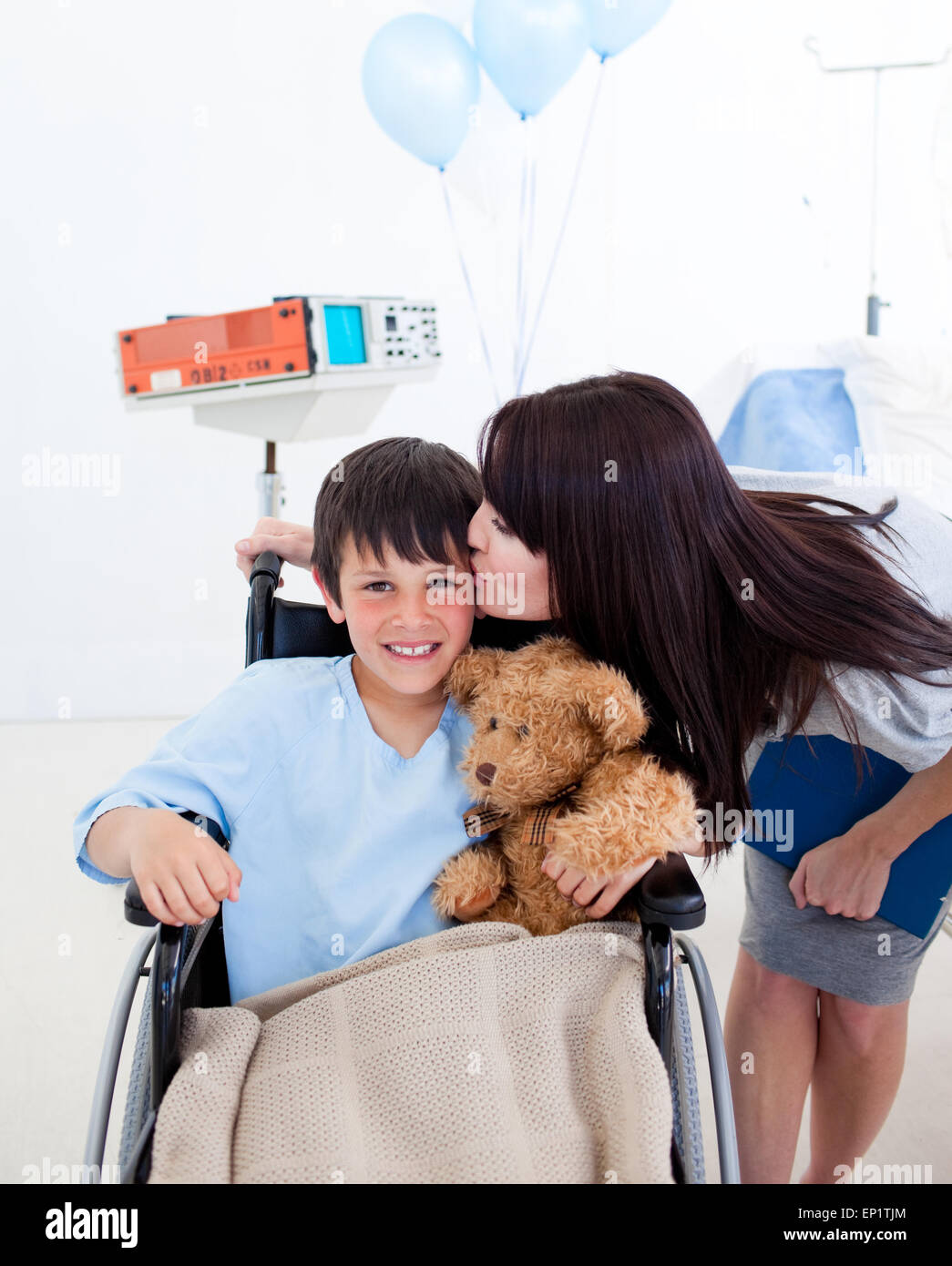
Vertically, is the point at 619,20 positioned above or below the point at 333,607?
above

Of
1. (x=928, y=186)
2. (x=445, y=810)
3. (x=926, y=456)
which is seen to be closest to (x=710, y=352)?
(x=928, y=186)

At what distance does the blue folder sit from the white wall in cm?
209

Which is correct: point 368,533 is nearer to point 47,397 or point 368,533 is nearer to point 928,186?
point 47,397

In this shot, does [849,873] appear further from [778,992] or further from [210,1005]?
[210,1005]

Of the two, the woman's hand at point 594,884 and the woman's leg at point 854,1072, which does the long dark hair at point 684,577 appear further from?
the woman's leg at point 854,1072

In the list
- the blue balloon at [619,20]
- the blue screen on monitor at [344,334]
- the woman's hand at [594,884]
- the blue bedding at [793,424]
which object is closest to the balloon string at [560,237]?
the blue balloon at [619,20]

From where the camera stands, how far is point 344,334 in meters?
1.78

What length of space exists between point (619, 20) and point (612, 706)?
2178 mm

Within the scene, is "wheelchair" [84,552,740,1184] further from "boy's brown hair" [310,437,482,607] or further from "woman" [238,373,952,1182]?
"boy's brown hair" [310,437,482,607]

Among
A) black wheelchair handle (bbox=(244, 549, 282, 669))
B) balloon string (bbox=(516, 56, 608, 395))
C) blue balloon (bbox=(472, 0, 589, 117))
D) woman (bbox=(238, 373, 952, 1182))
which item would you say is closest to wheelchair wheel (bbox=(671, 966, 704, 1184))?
woman (bbox=(238, 373, 952, 1182))

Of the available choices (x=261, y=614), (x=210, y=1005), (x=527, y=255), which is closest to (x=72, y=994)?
(x=210, y=1005)

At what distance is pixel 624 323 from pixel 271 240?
1.12m

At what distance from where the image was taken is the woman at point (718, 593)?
3.10ft

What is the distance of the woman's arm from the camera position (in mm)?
1115
